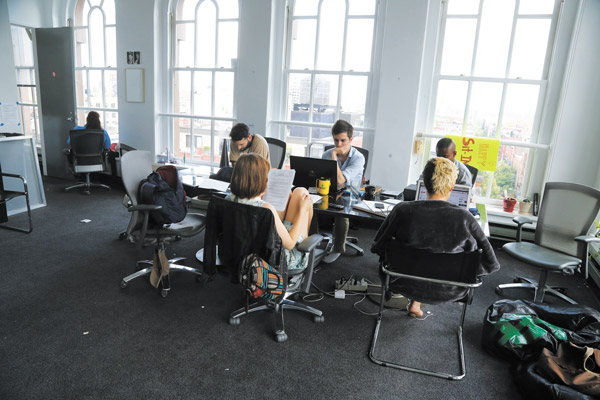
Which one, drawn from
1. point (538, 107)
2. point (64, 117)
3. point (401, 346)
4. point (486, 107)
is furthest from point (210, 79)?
point (401, 346)

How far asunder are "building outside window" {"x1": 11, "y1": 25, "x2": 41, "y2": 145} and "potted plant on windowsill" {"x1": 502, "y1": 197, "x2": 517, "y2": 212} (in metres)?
7.74

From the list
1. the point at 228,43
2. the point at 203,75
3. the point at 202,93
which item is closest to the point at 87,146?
the point at 202,93

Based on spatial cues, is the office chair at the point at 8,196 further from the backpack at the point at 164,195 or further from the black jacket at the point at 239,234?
the black jacket at the point at 239,234

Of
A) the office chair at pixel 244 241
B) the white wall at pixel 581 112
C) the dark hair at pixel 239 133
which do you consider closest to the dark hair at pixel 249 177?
the office chair at pixel 244 241

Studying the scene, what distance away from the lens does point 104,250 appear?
12.6 ft

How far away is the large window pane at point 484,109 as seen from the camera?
440cm

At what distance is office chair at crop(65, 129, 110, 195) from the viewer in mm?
5641

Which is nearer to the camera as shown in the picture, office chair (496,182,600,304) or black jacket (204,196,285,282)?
black jacket (204,196,285,282)

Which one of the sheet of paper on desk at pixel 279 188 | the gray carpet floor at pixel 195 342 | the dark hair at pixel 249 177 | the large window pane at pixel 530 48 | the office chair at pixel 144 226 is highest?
the large window pane at pixel 530 48

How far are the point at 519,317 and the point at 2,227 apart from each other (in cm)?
489

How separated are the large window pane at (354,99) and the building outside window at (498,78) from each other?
83 cm

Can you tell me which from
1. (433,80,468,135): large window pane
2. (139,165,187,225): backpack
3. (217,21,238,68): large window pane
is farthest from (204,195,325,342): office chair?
(217,21,238,68): large window pane

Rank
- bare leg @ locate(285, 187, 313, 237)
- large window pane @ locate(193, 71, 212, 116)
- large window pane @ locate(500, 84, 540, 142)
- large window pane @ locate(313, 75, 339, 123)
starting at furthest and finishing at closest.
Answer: large window pane @ locate(193, 71, 212, 116), large window pane @ locate(313, 75, 339, 123), large window pane @ locate(500, 84, 540, 142), bare leg @ locate(285, 187, 313, 237)

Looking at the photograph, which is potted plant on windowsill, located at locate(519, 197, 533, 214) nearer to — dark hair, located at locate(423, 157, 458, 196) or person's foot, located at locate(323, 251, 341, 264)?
person's foot, located at locate(323, 251, 341, 264)
